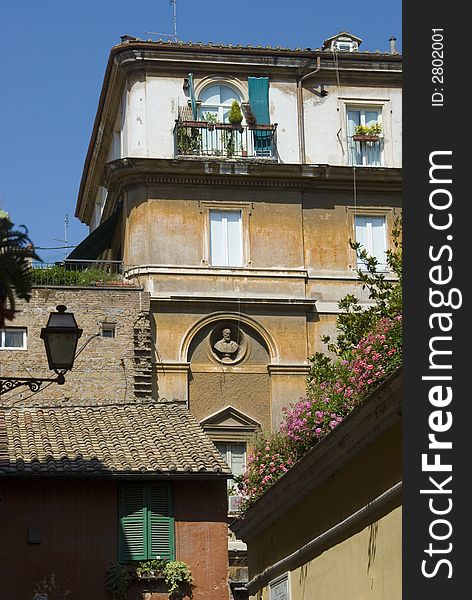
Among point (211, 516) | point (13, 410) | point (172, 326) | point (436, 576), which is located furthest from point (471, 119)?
point (172, 326)

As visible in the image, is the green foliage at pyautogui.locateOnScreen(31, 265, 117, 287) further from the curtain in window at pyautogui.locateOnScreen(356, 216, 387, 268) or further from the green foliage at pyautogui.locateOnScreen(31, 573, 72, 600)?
the green foliage at pyautogui.locateOnScreen(31, 573, 72, 600)

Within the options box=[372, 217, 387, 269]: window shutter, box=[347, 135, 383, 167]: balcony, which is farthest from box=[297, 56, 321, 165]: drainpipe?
box=[372, 217, 387, 269]: window shutter

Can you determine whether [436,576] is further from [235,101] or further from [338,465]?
[235,101]

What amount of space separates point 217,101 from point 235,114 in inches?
28.7

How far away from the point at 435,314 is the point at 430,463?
1.04m

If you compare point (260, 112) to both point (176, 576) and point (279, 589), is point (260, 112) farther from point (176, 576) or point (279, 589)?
point (279, 589)

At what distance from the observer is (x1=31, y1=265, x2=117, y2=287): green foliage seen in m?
37.9

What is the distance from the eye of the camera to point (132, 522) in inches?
1018

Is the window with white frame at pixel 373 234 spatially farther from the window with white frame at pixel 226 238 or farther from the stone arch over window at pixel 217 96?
the stone arch over window at pixel 217 96

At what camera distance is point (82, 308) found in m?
36.9

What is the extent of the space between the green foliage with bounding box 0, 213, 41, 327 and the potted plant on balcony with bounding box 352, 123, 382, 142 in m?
28.7

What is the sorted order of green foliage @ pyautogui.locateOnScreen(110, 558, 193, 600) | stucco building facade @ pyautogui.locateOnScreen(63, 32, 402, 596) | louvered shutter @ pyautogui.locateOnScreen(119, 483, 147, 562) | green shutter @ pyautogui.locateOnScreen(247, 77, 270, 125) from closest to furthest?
green foliage @ pyautogui.locateOnScreen(110, 558, 193, 600) < louvered shutter @ pyautogui.locateOnScreen(119, 483, 147, 562) < stucco building facade @ pyautogui.locateOnScreen(63, 32, 402, 596) < green shutter @ pyautogui.locateOnScreen(247, 77, 270, 125)

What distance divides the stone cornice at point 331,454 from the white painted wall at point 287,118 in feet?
57.4

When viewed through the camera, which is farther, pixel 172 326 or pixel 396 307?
pixel 172 326
